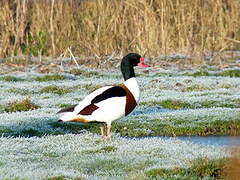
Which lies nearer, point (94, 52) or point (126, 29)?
point (94, 52)

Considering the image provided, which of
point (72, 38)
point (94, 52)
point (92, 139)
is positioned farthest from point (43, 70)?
point (92, 139)

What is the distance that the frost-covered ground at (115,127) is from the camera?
8695mm

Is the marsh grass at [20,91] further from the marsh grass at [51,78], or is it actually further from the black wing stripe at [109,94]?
the black wing stripe at [109,94]

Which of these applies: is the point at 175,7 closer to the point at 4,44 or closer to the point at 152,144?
the point at 4,44

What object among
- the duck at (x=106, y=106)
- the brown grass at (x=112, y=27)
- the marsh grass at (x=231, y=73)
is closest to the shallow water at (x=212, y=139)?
the duck at (x=106, y=106)

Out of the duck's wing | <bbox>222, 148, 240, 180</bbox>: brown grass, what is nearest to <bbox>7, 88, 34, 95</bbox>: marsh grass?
the duck's wing

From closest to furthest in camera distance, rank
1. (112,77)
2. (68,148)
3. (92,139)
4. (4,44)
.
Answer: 1. (68,148)
2. (92,139)
3. (112,77)
4. (4,44)

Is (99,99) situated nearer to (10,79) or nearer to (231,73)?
(10,79)

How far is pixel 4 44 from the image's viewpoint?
23188 millimetres

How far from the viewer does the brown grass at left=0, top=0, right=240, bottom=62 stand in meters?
22.9

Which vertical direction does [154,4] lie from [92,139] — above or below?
above

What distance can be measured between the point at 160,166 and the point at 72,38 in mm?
15823

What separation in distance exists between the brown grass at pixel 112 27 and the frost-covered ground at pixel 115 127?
7.01ft

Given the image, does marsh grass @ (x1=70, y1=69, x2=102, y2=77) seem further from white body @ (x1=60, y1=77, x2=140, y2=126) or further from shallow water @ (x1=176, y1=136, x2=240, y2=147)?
white body @ (x1=60, y1=77, x2=140, y2=126)
